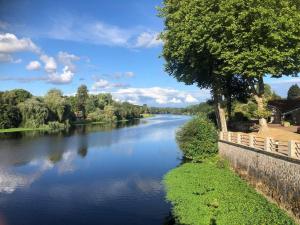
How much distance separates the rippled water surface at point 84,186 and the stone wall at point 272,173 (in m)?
6.48

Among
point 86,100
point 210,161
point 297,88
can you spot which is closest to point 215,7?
point 210,161

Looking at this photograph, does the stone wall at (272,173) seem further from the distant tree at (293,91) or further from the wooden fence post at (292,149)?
the distant tree at (293,91)

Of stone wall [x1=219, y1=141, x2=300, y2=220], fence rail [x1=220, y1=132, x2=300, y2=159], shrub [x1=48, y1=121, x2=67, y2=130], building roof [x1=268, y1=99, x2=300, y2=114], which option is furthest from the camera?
shrub [x1=48, y1=121, x2=67, y2=130]

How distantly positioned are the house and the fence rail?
2190cm

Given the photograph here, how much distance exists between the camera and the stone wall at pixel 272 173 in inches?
746

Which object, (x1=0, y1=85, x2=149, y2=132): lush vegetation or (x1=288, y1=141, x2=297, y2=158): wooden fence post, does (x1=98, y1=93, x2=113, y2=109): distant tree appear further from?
(x1=288, y1=141, x2=297, y2=158): wooden fence post

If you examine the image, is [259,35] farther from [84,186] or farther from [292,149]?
[84,186]

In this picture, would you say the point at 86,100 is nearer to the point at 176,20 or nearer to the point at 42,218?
the point at 176,20

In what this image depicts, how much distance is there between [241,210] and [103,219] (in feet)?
27.5

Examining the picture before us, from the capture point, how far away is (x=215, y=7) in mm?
34656

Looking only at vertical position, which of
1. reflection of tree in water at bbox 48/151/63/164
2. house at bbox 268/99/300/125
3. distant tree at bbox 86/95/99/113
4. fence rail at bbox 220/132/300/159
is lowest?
reflection of tree in water at bbox 48/151/63/164

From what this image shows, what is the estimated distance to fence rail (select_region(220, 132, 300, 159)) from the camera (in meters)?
19.7

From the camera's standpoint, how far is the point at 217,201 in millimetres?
23344

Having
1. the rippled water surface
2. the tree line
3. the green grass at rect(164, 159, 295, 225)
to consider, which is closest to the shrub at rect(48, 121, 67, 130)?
the rippled water surface
